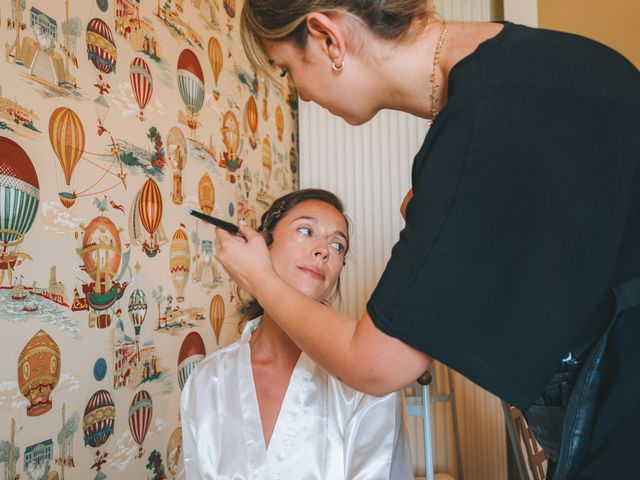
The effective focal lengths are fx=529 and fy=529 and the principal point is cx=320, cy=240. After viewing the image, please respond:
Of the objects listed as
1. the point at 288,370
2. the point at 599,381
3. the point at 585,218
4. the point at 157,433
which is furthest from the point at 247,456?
the point at 585,218

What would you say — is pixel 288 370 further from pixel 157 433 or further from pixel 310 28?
pixel 310 28

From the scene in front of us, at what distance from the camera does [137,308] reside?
140cm

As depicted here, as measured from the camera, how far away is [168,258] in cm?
154

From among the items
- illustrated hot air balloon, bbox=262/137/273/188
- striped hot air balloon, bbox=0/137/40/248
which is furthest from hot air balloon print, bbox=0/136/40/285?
illustrated hot air balloon, bbox=262/137/273/188

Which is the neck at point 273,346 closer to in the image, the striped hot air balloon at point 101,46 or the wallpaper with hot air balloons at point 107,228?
the wallpaper with hot air balloons at point 107,228

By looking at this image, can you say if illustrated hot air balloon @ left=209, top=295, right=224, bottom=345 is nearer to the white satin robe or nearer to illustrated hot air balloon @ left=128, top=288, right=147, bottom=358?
illustrated hot air balloon @ left=128, top=288, right=147, bottom=358

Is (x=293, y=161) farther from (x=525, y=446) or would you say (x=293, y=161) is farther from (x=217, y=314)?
(x=525, y=446)

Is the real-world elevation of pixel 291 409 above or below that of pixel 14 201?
below

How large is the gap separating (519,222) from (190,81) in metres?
1.43

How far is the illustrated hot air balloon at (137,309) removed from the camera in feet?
4.51

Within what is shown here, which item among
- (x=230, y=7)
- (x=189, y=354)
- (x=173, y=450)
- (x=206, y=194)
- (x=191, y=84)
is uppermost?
(x=230, y=7)

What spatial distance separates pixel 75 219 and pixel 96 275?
15cm

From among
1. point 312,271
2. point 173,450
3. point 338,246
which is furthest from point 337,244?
point 173,450

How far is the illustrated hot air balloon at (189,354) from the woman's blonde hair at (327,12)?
1118 mm
